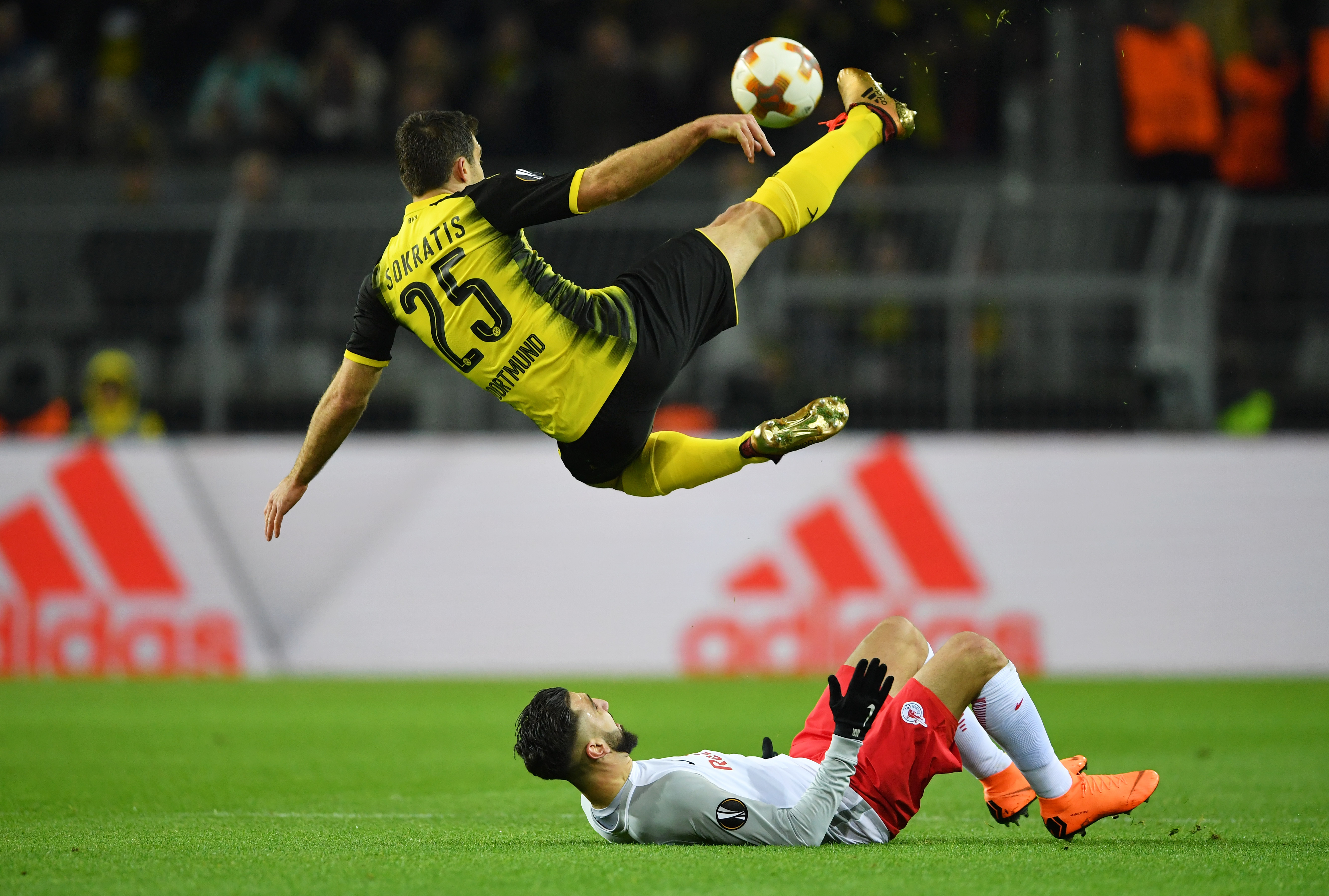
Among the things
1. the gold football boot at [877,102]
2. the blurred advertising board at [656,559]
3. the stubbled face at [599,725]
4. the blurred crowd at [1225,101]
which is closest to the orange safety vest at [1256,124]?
the blurred crowd at [1225,101]

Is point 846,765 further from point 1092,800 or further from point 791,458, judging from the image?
point 791,458

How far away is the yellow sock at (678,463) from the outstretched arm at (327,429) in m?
1.18

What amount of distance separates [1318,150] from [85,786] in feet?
40.5

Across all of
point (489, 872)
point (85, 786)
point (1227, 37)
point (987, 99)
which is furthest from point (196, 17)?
point (489, 872)

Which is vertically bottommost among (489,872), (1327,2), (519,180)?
(489,872)

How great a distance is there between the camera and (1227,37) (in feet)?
50.4

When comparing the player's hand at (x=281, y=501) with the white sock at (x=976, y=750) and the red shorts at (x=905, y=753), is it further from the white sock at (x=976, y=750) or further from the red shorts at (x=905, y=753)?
the white sock at (x=976, y=750)

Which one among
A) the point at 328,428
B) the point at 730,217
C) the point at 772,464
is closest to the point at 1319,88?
the point at 772,464

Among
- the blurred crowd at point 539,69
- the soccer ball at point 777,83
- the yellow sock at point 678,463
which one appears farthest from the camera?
the blurred crowd at point 539,69

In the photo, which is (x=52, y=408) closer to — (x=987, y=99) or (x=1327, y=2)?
(x=987, y=99)

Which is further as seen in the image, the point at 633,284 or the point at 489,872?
the point at 633,284

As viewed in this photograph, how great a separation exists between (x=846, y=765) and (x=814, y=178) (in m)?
2.57

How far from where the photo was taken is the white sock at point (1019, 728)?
19.4ft

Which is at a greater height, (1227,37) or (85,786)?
(1227,37)
